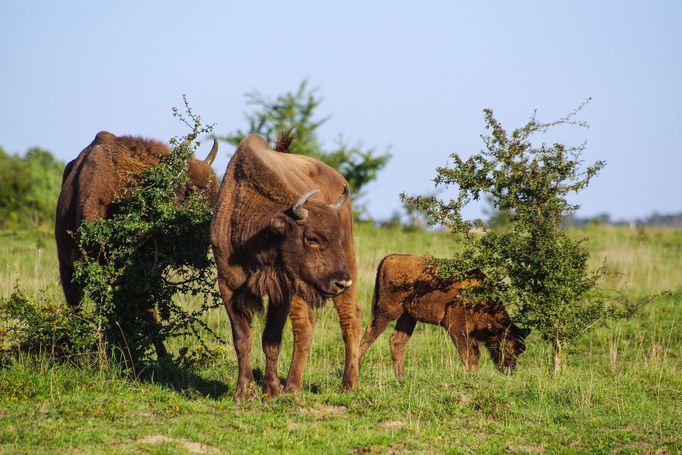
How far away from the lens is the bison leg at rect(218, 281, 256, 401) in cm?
866

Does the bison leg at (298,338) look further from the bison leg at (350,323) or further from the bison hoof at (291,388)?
the bison leg at (350,323)

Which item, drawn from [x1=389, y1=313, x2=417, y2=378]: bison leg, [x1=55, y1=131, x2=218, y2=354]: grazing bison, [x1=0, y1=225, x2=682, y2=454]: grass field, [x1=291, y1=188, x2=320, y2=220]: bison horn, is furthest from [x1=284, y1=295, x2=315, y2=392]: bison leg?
[x1=389, y1=313, x2=417, y2=378]: bison leg

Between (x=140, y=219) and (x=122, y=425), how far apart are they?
10.6 ft

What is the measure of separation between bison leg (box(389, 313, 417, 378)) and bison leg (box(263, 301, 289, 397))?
3.09 meters

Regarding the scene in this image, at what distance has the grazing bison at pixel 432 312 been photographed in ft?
40.4

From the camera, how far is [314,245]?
8.43 m

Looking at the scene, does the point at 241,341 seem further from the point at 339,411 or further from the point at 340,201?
the point at 340,201

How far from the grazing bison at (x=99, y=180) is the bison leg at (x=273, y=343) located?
2.37m

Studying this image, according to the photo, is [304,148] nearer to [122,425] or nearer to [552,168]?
[552,168]

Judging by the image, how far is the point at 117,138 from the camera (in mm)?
11406

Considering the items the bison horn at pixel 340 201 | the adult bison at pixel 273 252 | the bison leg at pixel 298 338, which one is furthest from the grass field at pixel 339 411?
the bison horn at pixel 340 201

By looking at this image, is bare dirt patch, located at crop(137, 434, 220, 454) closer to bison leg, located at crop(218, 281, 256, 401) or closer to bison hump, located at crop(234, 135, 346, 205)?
bison leg, located at crop(218, 281, 256, 401)

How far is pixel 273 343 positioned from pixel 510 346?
4267 mm

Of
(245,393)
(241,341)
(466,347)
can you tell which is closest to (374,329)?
(466,347)
